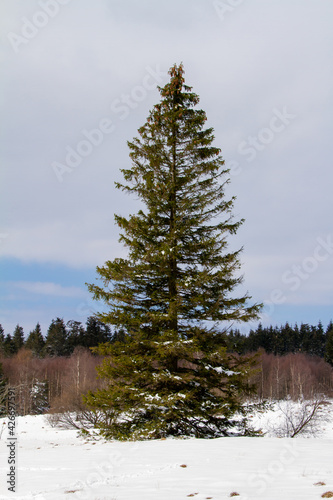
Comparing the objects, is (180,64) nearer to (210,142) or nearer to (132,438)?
(210,142)

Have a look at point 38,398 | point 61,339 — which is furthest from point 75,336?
point 38,398

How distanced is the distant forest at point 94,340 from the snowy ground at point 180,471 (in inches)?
2013

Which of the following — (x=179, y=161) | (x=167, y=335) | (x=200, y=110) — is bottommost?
(x=167, y=335)

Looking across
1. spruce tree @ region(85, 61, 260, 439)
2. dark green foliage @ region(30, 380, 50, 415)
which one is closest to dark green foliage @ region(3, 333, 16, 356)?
dark green foliage @ region(30, 380, 50, 415)

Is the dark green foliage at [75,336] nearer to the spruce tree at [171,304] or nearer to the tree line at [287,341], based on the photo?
the tree line at [287,341]

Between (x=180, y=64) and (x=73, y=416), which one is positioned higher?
(x=180, y=64)

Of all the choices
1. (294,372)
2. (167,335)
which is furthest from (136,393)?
(294,372)

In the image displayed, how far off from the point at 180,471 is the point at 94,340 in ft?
218

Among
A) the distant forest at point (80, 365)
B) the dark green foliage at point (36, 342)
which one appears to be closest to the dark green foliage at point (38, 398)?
the distant forest at point (80, 365)

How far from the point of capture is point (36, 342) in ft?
259

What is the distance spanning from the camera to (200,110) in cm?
1327

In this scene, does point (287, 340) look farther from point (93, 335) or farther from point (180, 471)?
point (180, 471)

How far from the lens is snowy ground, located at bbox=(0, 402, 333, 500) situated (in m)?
5.31

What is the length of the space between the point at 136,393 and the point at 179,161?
7690 mm
